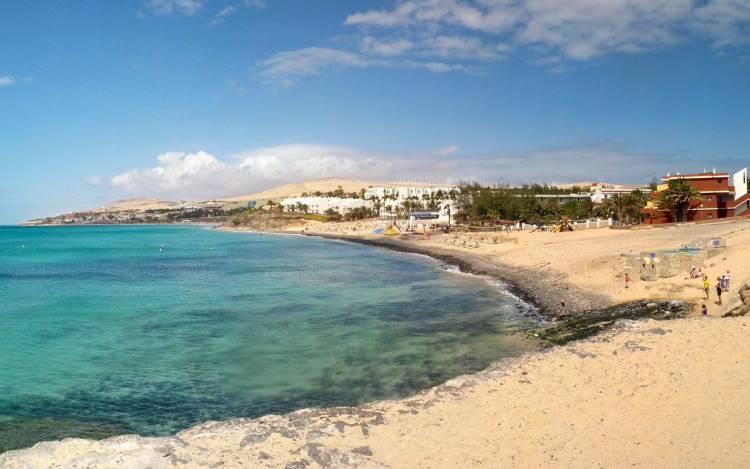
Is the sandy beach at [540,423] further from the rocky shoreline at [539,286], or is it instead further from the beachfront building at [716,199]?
the beachfront building at [716,199]

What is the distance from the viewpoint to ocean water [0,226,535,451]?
1561 cm

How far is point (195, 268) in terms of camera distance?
191 feet

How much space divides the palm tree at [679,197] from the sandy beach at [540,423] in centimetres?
4541

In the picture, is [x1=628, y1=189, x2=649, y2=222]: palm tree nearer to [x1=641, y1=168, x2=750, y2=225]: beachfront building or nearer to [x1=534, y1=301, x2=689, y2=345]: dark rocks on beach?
[x1=641, y1=168, x2=750, y2=225]: beachfront building

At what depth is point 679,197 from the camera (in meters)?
57.6

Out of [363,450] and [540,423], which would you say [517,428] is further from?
[363,450]

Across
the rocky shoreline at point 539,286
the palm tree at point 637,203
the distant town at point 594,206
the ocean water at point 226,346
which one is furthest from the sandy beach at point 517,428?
the palm tree at point 637,203

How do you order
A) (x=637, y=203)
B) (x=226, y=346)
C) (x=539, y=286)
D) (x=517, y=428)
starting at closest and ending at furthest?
(x=517, y=428), (x=226, y=346), (x=539, y=286), (x=637, y=203)

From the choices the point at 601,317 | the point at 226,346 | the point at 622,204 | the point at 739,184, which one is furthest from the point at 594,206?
the point at 226,346

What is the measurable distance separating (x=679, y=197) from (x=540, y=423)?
55.7 meters

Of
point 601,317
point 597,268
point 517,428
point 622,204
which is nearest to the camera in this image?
point 517,428

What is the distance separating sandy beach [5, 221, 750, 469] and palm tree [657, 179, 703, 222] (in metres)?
45.4

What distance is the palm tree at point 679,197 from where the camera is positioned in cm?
5741

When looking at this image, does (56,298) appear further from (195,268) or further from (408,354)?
(408,354)
